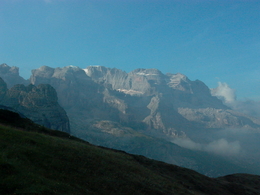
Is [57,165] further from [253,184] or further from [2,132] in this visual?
[253,184]

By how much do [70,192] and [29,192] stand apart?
5.16m

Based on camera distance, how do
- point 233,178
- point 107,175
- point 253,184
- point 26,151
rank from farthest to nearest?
point 233,178
point 253,184
point 107,175
point 26,151

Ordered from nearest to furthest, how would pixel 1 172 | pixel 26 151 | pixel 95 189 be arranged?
pixel 1 172
pixel 95 189
pixel 26 151

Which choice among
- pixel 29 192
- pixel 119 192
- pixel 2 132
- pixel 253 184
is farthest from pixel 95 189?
pixel 253 184

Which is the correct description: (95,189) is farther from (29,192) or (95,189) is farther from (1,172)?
(1,172)

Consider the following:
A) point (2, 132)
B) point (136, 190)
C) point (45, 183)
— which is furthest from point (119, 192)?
point (2, 132)

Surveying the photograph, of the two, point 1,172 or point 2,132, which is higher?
point 2,132

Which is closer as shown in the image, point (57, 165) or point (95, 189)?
point (95, 189)

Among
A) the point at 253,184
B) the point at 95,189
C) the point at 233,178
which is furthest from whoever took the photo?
the point at 233,178

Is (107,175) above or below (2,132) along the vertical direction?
below

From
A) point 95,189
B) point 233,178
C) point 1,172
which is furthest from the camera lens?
point 233,178

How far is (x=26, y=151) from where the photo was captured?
1321 inches

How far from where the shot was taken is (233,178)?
331 ft

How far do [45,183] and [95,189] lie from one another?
7638 mm
